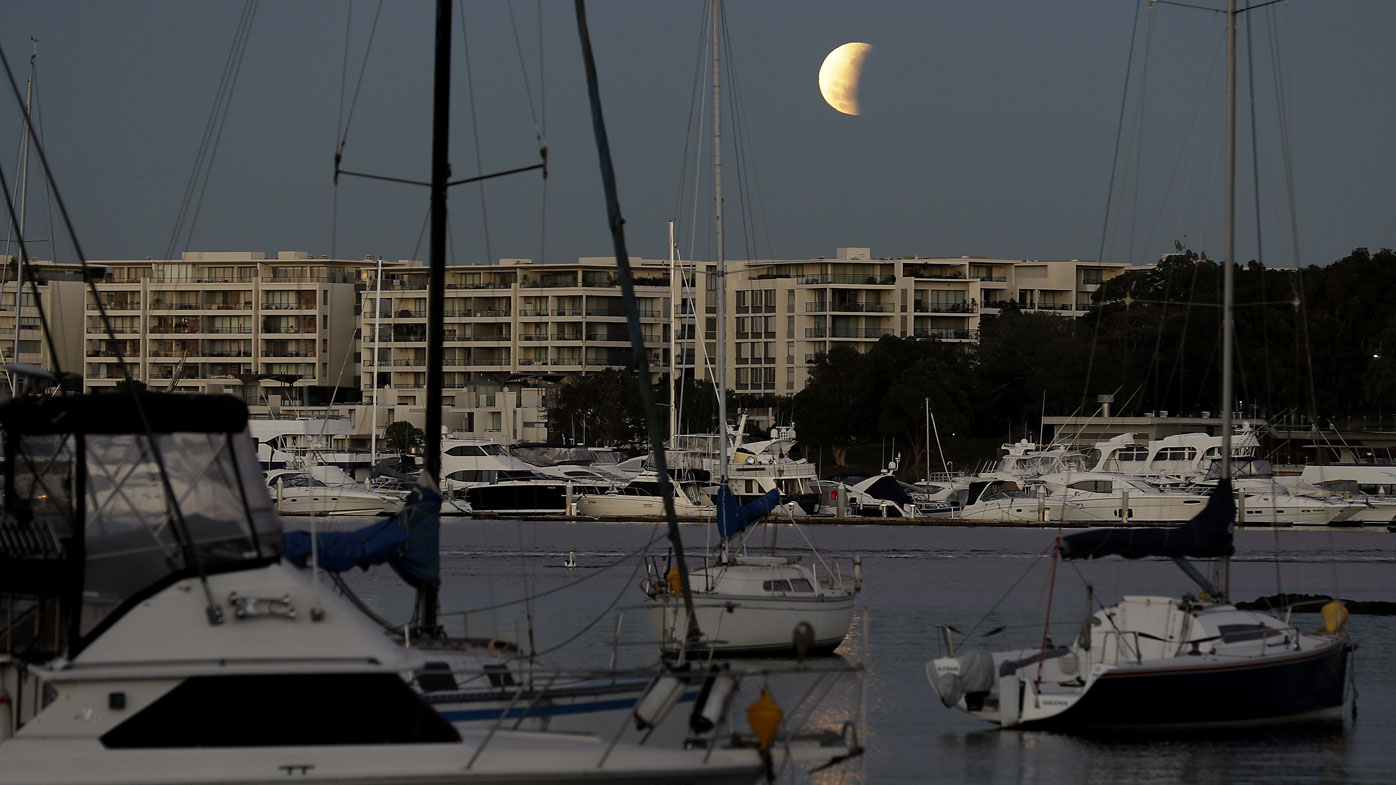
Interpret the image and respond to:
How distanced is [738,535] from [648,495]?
42.4 metres

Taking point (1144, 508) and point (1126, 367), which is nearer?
point (1144, 508)

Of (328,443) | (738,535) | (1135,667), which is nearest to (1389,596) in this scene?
(738,535)

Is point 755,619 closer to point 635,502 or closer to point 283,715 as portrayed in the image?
point 283,715

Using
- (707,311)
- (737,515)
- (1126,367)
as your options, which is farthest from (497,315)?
(737,515)

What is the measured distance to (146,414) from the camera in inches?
536

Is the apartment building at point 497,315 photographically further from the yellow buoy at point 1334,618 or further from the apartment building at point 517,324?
the yellow buoy at point 1334,618

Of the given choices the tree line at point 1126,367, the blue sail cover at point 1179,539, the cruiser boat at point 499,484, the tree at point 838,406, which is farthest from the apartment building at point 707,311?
the blue sail cover at point 1179,539

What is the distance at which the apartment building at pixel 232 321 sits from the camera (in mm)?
150750

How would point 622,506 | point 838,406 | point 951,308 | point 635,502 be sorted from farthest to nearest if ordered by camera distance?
point 951,308 → point 838,406 → point 622,506 → point 635,502

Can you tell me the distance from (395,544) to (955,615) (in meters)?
25.1

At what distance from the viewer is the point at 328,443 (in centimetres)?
10000

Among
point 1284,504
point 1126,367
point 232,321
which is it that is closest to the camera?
point 1284,504

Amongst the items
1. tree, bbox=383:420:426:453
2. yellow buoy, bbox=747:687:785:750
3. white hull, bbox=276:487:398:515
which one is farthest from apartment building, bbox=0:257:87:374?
yellow buoy, bbox=747:687:785:750

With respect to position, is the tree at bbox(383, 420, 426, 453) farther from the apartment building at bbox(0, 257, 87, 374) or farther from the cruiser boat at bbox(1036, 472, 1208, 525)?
the cruiser boat at bbox(1036, 472, 1208, 525)
